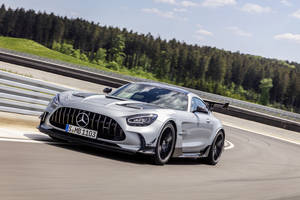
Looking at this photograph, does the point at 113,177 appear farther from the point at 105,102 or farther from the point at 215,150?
the point at 215,150

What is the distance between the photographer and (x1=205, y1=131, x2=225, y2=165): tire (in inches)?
385

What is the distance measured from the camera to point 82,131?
7258 millimetres

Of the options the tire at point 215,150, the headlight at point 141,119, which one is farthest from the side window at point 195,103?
the headlight at point 141,119

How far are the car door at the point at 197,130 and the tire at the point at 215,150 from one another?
0.44 metres

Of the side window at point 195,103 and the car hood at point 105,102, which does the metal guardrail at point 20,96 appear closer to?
the car hood at point 105,102

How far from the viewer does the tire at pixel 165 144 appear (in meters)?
7.55

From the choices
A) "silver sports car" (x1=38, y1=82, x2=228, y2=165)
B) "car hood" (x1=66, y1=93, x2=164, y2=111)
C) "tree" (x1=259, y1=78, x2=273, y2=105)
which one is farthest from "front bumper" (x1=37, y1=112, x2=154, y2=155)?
"tree" (x1=259, y1=78, x2=273, y2=105)

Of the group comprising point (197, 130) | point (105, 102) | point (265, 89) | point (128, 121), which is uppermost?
point (105, 102)

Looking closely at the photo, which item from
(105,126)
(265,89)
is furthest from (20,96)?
(265,89)

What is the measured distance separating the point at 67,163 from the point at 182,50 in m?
192

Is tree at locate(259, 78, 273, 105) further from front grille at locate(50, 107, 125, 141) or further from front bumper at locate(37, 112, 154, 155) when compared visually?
front grille at locate(50, 107, 125, 141)

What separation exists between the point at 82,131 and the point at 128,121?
68 centimetres

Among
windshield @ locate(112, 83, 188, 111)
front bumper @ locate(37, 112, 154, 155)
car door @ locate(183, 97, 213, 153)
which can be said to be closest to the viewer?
front bumper @ locate(37, 112, 154, 155)

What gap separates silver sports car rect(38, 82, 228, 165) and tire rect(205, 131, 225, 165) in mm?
1157
